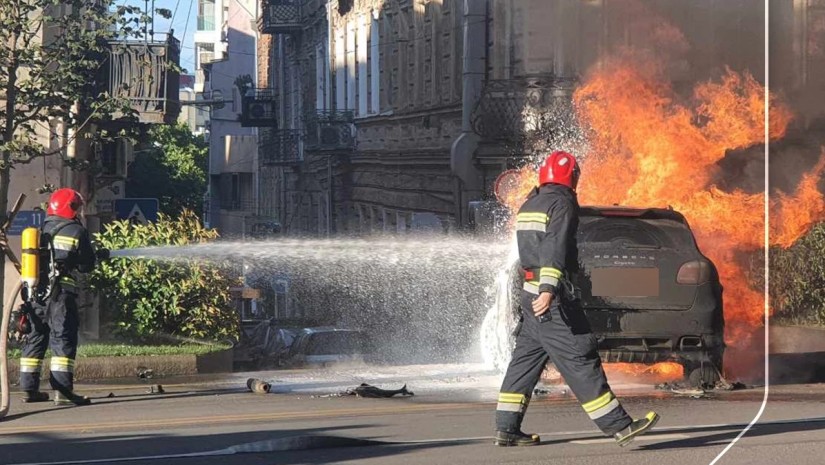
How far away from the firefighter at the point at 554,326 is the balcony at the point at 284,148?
34.9 metres

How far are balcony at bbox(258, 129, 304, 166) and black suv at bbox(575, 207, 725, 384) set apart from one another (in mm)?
32266

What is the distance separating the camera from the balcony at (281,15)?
4544 cm

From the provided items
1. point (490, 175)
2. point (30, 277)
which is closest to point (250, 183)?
point (490, 175)

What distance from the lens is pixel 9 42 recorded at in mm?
16375

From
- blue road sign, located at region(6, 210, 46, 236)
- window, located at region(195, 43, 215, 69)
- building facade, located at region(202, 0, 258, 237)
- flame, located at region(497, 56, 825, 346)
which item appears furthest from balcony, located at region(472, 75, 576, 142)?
window, located at region(195, 43, 215, 69)

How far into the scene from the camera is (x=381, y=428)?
8.92 meters

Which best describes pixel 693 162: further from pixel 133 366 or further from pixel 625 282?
pixel 133 366

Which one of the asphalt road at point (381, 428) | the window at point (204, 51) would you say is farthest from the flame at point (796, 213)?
the window at point (204, 51)

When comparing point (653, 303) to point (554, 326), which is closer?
point (554, 326)

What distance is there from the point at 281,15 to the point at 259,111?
6.73m

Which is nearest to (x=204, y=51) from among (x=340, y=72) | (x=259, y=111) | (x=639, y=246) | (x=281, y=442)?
(x=259, y=111)

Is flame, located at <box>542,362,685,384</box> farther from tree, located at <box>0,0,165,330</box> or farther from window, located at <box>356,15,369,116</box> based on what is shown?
window, located at <box>356,15,369,116</box>

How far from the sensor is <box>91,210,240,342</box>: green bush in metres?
15.5

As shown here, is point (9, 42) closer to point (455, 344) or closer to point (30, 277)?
point (30, 277)
